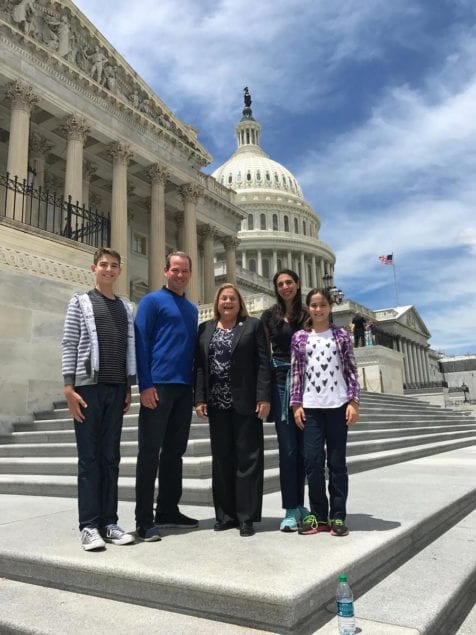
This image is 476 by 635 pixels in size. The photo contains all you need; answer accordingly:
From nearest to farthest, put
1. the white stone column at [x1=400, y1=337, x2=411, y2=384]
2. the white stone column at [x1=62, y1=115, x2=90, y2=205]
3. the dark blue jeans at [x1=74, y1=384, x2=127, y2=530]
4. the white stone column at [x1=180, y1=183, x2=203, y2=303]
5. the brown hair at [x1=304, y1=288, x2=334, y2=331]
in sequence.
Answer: the dark blue jeans at [x1=74, y1=384, x2=127, y2=530] < the brown hair at [x1=304, y1=288, x2=334, y2=331] < the white stone column at [x1=62, y1=115, x2=90, y2=205] < the white stone column at [x1=180, y1=183, x2=203, y2=303] < the white stone column at [x1=400, y1=337, x2=411, y2=384]

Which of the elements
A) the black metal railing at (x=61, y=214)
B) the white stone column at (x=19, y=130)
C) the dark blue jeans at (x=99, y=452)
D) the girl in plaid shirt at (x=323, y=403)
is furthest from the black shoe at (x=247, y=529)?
the white stone column at (x=19, y=130)

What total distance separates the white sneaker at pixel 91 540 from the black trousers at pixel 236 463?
1028 millimetres

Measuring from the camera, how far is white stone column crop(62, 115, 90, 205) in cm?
2219

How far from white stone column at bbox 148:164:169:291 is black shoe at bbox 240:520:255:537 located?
23495 mm

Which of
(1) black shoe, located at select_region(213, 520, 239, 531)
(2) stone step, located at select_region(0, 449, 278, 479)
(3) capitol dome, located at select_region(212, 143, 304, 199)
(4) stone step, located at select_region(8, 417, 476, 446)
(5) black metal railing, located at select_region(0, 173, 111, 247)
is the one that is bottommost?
(1) black shoe, located at select_region(213, 520, 239, 531)

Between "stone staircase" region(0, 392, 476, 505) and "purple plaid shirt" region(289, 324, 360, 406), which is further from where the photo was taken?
"stone staircase" region(0, 392, 476, 505)

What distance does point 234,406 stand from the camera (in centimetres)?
423

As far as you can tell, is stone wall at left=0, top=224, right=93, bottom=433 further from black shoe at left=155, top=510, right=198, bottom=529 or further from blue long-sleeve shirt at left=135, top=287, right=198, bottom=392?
blue long-sleeve shirt at left=135, top=287, right=198, bottom=392

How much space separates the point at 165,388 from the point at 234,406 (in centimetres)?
59

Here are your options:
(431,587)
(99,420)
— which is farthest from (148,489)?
(431,587)

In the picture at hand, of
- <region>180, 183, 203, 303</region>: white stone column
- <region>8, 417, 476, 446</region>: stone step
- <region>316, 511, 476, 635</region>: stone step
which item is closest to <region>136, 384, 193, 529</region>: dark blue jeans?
<region>316, 511, 476, 635</region>: stone step

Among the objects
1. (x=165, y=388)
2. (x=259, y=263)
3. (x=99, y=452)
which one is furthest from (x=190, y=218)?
(x=259, y=263)

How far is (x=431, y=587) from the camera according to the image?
314 centimetres

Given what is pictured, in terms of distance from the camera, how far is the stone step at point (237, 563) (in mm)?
2662
